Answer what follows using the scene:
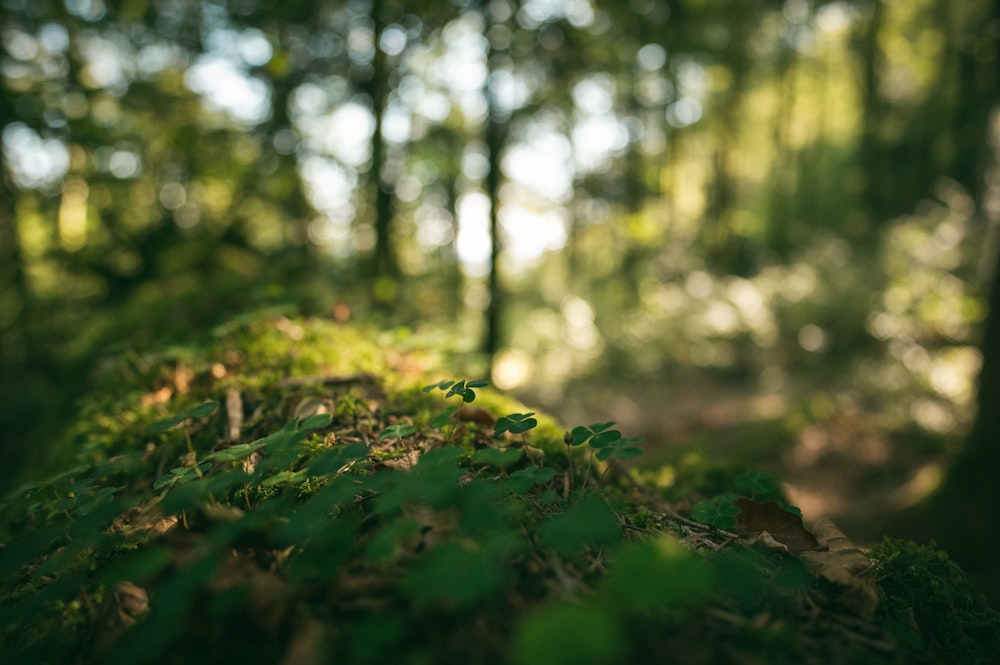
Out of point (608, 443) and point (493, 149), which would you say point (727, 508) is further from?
point (493, 149)

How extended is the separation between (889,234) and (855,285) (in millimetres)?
3225

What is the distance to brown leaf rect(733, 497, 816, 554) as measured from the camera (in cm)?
176

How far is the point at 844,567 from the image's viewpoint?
1.57 m

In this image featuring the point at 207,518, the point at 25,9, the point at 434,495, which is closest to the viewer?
the point at 434,495

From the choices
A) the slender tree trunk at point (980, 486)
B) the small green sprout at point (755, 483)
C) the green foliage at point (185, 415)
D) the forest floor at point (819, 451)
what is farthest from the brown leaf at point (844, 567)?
the slender tree trunk at point (980, 486)

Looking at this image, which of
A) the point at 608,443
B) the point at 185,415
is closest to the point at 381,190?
the point at 185,415

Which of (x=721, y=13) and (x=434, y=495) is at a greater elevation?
(x=721, y=13)

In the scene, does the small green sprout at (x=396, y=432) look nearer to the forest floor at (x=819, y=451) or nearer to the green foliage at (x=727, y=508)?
the green foliage at (x=727, y=508)

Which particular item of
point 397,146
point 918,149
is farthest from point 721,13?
point 918,149

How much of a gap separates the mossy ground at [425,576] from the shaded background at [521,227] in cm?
138

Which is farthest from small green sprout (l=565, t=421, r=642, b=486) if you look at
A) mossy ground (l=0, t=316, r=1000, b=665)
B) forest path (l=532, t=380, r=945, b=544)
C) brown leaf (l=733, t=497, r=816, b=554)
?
forest path (l=532, t=380, r=945, b=544)

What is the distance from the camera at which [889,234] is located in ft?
44.4

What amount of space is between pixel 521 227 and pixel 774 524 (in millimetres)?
16110

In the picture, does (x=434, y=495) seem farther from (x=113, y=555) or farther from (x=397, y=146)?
(x=397, y=146)
